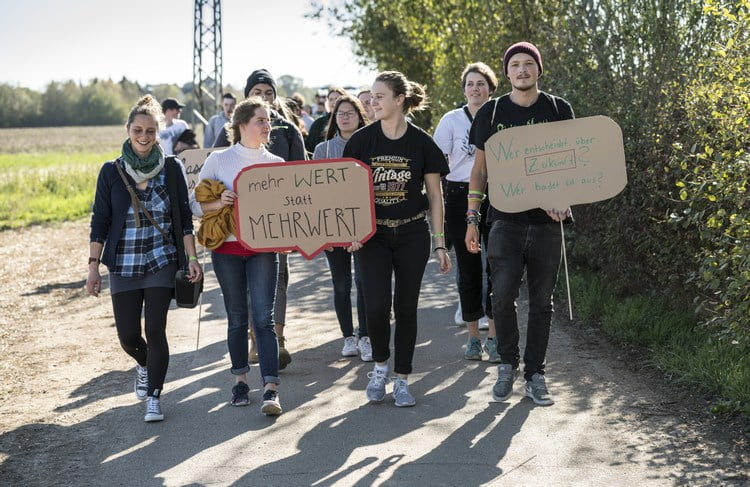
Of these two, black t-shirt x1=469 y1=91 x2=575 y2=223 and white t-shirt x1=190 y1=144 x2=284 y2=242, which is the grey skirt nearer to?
white t-shirt x1=190 y1=144 x2=284 y2=242

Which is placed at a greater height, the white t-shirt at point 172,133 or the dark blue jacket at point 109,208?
the white t-shirt at point 172,133

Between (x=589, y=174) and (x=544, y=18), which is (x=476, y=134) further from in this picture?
(x=544, y=18)

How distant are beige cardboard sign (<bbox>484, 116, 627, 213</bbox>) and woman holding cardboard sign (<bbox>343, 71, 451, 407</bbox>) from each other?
1.20ft

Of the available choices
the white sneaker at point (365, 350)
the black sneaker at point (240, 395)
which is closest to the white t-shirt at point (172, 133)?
the white sneaker at point (365, 350)

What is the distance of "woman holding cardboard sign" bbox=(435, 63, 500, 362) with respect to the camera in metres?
7.63

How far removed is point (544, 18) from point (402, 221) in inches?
289

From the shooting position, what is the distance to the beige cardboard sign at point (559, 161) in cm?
629

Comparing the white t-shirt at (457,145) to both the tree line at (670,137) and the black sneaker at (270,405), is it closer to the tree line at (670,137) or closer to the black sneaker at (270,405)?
the tree line at (670,137)

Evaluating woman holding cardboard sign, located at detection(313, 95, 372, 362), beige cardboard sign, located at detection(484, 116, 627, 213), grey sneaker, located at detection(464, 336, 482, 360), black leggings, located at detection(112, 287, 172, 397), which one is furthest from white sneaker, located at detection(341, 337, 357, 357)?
beige cardboard sign, located at detection(484, 116, 627, 213)

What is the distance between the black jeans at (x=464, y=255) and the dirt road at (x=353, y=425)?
0.43 meters

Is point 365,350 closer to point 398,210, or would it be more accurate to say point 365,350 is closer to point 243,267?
point 243,267

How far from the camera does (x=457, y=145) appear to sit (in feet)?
25.5

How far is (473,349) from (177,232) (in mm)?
2427

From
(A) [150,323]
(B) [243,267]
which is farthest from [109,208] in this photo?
(B) [243,267]
